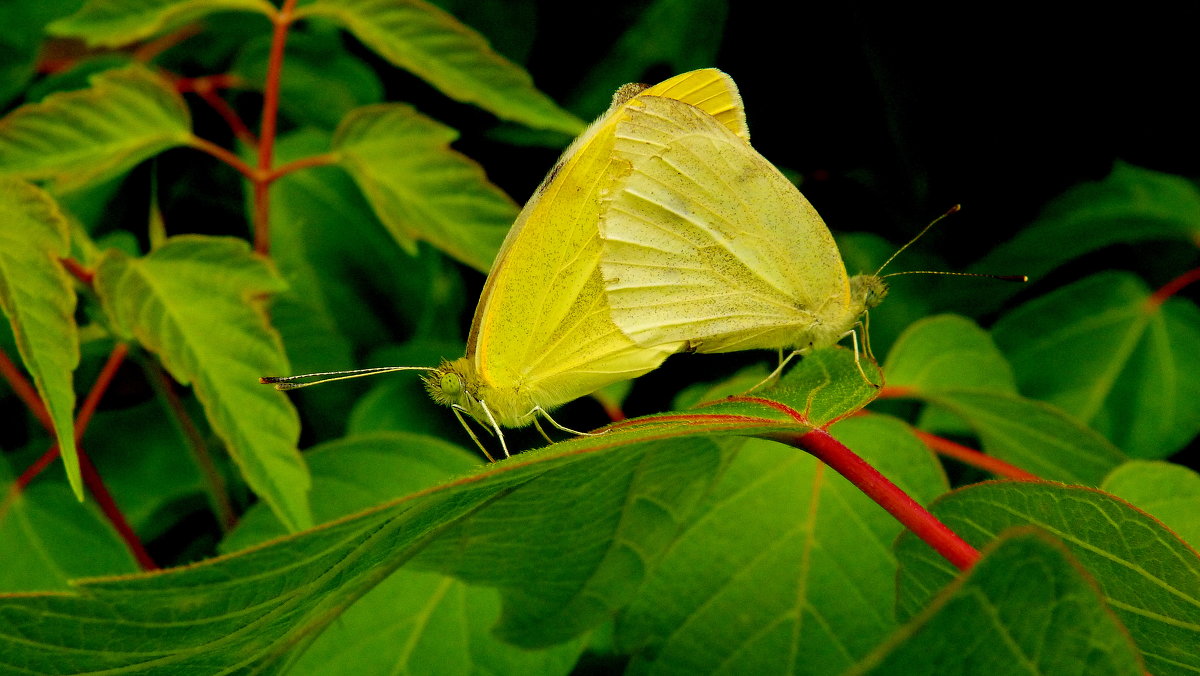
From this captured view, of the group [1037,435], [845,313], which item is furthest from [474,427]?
[1037,435]

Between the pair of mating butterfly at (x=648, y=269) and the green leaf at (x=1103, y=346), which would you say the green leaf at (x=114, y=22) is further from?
the green leaf at (x=1103, y=346)

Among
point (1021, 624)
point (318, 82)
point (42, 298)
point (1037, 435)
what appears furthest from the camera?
point (318, 82)

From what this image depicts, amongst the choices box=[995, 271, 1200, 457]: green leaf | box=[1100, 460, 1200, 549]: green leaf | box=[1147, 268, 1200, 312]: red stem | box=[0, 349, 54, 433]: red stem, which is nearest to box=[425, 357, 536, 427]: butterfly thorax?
box=[0, 349, 54, 433]: red stem

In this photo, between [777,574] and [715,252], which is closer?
[777,574]

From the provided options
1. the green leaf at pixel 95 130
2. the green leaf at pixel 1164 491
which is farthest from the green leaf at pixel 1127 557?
the green leaf at pixel 95 130

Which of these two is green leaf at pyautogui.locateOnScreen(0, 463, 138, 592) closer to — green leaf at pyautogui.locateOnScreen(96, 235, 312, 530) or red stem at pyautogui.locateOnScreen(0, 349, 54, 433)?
red stem at pyautogui.locateOnScreen(0, 349, 54, 433)

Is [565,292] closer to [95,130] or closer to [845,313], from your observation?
[845,313]
